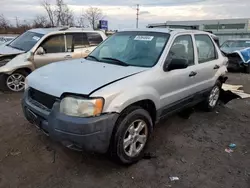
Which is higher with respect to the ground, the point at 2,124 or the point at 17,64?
the point at 17,64

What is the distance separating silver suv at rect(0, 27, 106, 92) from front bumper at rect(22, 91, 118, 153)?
400 centimetres

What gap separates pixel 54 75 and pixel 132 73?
1054 millimetres

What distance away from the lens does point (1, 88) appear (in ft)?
20.4

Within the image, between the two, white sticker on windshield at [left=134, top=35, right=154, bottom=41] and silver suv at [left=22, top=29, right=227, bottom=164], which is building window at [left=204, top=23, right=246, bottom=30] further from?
white sticker on windshield at [left=134, top=35, right=154, bottom=41]

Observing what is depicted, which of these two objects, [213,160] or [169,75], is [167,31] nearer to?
[169,75]

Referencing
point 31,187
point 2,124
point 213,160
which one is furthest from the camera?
point 2,124

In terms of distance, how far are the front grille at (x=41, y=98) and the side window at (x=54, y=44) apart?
3.63 meters

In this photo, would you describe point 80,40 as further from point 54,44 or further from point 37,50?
point 37,50

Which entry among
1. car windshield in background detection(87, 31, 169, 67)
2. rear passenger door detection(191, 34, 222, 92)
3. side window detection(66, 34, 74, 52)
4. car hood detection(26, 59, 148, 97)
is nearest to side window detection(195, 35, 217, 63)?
rear passenger door detection(191, 34, 222, 92)

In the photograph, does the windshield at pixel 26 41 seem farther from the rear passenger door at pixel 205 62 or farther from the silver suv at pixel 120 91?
the rear passenger door at pixel 205 62

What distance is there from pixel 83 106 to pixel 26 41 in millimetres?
5258

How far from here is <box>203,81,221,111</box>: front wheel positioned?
204 inches

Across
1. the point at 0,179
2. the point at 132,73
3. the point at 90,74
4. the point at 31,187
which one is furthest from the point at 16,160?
the point at 132,73

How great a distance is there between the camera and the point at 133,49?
3.78 metres
